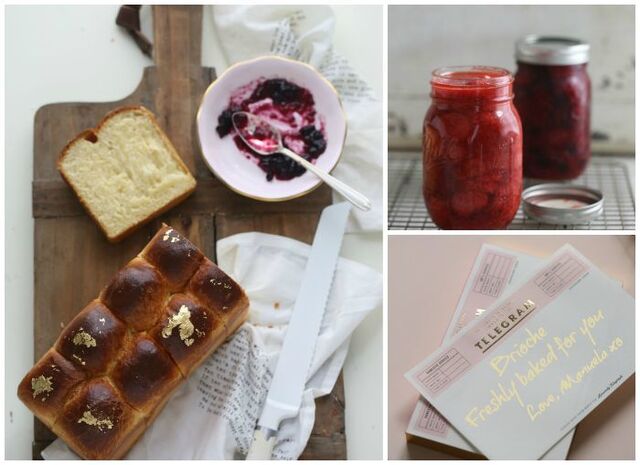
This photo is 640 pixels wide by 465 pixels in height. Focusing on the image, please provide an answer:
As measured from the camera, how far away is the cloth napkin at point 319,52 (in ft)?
6.85

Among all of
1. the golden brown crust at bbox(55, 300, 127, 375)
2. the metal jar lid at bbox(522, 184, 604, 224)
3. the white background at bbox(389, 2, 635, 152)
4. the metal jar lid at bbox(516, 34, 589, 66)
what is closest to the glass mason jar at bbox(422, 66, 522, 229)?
the metal jar lid at bbox(522, 184, 604, 224)

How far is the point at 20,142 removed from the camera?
2059 mm

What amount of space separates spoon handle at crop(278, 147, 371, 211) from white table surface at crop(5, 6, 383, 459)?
13 centimetres

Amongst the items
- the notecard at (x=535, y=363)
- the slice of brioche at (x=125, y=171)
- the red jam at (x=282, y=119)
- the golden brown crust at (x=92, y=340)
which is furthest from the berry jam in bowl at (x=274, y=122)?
the notecard at (x=535, y=363)

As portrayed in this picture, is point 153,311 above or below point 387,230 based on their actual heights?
below

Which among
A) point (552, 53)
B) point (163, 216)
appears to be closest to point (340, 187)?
point (163, 216)

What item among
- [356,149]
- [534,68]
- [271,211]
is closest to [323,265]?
[271,211]

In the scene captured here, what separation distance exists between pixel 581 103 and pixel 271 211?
31.2 inches

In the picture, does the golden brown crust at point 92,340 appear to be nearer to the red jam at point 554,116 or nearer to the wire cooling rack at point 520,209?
the wire cooling rack at point 520,209

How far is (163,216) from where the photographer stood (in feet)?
6.63

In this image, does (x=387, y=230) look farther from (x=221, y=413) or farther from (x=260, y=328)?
(x=221, y=413)

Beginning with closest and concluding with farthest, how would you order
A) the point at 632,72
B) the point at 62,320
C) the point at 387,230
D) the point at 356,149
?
1. the point at 387,230
2. the point at 62,320
3. the point at 356,149
4. the point at 632,72

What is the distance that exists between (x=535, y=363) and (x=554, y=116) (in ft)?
1.97

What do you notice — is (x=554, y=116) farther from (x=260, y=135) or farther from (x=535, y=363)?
(x=260, y=135)
